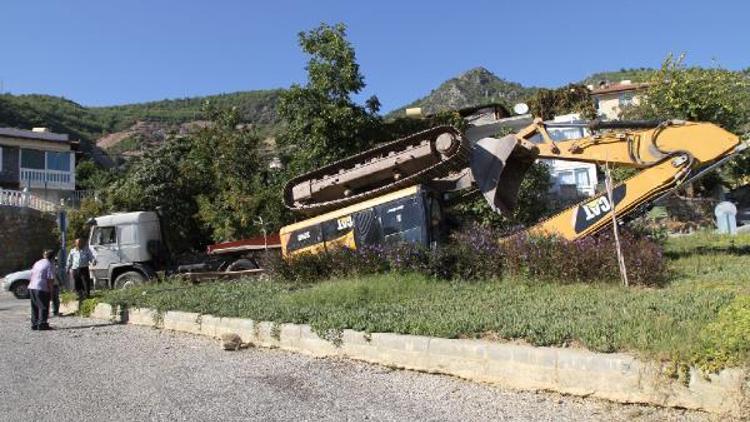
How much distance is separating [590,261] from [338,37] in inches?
565

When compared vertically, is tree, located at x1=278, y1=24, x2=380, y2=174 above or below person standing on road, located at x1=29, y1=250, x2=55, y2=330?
A: above

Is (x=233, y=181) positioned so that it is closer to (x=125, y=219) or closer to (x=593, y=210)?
(x=125, y=219)

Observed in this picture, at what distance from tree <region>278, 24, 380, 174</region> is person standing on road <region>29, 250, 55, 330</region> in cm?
989

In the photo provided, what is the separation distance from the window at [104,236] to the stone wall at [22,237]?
14.8m

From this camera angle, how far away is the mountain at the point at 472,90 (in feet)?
320

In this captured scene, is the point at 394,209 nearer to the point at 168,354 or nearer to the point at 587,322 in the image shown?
the point at 168,354

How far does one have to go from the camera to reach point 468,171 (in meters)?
13.3

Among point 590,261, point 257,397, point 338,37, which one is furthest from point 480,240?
point 338,37

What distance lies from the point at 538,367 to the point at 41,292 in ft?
33.9

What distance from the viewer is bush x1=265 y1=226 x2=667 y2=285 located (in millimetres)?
9586

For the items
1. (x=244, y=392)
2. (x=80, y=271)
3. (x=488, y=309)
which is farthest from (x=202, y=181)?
(x=244, y=392)

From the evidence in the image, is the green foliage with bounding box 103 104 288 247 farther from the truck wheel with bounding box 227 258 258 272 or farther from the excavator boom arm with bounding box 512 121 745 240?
the excavator boom arm with bounding box 512 121 745 240

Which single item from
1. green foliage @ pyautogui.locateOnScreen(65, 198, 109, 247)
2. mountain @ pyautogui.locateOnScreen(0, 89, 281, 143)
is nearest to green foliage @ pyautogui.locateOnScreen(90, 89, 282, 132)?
mountain @ pyautogui.locateOnScreen(0, 89, 281, 143)

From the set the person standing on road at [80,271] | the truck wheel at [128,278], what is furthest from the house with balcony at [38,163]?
the person standing on road at [80,271]
